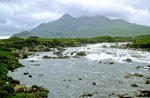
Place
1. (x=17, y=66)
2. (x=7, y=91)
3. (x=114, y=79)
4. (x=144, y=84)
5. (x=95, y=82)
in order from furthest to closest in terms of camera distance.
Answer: (x=17, y=66)
(x=114, y=79)
(x=95, y=82)
(x=144, y=84)
(x=7, y=91)

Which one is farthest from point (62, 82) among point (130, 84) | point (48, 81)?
point (130, 84)

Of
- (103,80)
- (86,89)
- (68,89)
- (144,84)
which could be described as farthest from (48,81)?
(144,84)

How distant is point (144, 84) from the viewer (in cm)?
2545

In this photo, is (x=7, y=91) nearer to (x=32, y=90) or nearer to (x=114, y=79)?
(x=32, y=90)

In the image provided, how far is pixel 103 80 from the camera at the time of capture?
28578mm

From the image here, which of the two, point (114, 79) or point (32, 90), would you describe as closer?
point (32, 90)

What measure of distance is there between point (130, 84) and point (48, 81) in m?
15.8

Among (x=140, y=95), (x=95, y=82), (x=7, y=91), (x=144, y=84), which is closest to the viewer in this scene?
(x=7, y=91)

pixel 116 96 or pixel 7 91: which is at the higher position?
pixel 7 91

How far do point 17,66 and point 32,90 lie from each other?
2094 centimetres

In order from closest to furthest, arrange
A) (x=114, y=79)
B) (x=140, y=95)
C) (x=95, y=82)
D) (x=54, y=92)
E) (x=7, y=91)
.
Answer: (x=7, y=91)
(x=140, y=95)
(x=54, y=92)
(x=95, y=82)
(x=114, y=79)

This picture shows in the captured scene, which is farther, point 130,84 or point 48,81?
point 48,81

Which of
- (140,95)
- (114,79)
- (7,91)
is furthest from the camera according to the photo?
(114,79)

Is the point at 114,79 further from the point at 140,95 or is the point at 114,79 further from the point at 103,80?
the point at 140,95
